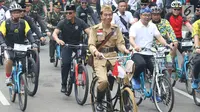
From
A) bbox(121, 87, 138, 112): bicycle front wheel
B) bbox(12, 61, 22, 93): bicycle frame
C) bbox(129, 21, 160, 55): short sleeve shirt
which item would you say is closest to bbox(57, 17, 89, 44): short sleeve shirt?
bbox(12, 61, 22, 93): bicycle frame

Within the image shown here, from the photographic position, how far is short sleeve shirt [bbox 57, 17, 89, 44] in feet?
33.4

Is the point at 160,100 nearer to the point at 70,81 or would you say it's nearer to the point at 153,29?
the point at 153,29

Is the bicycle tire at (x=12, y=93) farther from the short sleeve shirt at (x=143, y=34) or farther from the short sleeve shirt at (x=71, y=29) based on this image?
the short sleeve shirt at (x=143, y=34)

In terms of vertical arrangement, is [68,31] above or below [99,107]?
above

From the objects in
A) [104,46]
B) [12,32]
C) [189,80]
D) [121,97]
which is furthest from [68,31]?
[121,97]

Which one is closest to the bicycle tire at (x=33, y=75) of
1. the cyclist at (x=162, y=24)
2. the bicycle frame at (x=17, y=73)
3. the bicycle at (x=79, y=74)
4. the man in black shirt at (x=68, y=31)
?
the bicycle frame at (x=17, y=73)

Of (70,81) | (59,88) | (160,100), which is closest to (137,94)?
(160,100)

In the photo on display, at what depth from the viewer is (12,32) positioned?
988cm

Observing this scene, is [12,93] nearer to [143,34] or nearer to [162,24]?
[143,34]

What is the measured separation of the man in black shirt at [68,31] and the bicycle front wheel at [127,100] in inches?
109

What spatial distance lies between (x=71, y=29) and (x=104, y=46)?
199 centimetres

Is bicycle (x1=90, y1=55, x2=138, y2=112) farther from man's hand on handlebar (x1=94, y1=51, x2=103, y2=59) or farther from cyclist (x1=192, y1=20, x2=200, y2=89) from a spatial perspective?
cyclist (x1=192, y1=20, x2=200, y2=89)

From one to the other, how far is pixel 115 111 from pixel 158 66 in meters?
1.39

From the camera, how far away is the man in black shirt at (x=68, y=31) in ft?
33.1
